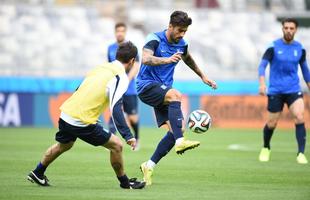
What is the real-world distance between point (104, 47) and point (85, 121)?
2110cm

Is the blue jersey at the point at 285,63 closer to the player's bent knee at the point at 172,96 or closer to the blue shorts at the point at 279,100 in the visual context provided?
the blue shorts at the point at 279,100

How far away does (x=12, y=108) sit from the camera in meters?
25.3

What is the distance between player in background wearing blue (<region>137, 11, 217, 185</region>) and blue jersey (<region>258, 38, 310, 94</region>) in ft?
12.7

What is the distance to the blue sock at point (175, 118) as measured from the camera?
1084cm

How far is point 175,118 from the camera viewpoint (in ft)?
35.6

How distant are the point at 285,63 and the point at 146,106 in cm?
1190

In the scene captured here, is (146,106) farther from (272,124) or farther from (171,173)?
(171,173)

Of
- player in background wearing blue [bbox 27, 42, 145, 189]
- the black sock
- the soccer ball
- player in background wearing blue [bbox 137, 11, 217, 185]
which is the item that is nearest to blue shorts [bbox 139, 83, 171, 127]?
player in background wearing blue [bbox 137, 11, 217, 185]

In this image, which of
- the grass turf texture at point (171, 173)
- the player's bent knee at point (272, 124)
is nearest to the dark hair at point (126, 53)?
the grass turf texture at point (171, 173)

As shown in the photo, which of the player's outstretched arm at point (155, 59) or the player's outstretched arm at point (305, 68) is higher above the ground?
the player's outstretched arm at point (155, 59)

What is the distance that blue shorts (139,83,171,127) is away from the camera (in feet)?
36.3

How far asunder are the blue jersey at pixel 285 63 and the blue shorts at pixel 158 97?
13.4 feet

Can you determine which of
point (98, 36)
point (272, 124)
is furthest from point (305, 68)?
point (98, 36)

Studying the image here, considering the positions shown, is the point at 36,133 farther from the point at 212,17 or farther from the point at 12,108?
the point at 212,17
